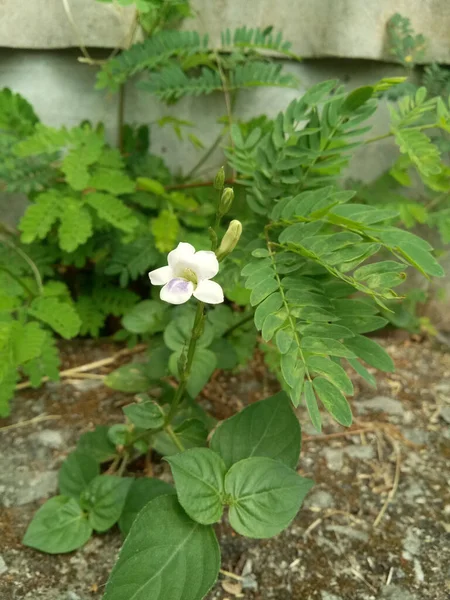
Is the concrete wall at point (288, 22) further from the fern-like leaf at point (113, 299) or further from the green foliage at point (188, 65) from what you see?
the fern-like leaf at point (113, 299)

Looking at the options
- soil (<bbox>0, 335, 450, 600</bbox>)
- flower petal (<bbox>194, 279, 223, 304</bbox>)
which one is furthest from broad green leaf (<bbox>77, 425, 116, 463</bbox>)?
flower petal (<bbox>194, 279, 223, 304</bbox>)

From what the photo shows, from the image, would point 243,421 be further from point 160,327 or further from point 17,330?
point 17,330

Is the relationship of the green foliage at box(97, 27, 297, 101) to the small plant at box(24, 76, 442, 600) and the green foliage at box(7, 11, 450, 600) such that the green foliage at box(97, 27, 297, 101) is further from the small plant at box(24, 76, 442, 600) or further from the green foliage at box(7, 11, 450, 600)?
the small plant at box(24, 76, 442, 600)

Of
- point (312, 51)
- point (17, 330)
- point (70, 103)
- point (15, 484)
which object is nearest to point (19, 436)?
point (15, 484)

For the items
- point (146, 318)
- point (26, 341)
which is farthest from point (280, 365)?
point (26, 341)

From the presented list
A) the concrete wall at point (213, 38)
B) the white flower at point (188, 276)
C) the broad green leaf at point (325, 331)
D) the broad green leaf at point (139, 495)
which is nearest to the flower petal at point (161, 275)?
the white flower at point (188, 276)

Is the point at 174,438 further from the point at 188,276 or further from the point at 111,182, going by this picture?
the point at 111,182
